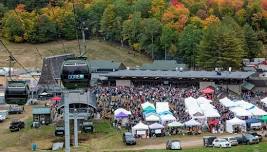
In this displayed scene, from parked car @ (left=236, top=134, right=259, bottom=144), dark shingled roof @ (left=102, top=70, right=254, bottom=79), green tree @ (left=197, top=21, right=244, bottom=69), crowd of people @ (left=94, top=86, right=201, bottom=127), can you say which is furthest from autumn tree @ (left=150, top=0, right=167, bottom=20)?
parked car @ (left=236, top=134, right=259, bottom=144)

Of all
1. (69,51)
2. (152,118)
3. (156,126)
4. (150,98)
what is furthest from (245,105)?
(69,51)

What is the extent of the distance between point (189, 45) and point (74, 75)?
58590mm

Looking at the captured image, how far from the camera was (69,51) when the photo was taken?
3844 inches

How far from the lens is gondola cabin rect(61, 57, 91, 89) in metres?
29.6

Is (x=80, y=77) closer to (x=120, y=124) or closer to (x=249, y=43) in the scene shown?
(x=120, y=124)

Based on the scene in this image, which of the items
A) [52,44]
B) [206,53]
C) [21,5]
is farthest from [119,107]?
[21,5]

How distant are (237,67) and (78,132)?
119 ft

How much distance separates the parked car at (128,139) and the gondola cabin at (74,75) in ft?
36.9

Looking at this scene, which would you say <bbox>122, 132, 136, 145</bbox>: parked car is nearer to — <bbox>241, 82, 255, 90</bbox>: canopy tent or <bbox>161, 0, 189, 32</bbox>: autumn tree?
<bbox>241, 82, 255, 90</bbox>: canopy tent

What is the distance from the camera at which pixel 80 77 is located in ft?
97.4

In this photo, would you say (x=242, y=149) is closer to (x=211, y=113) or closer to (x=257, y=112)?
(x=211, y=113)

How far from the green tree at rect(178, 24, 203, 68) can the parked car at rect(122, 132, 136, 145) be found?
44.3 meters

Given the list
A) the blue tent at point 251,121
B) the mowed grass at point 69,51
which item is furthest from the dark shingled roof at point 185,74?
the mowed grass at point 69,51

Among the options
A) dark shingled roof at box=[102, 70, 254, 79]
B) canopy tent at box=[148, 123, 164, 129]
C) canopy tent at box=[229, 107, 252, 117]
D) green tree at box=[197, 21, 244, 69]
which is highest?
green tree at box=[197, 21, 244, 69]
